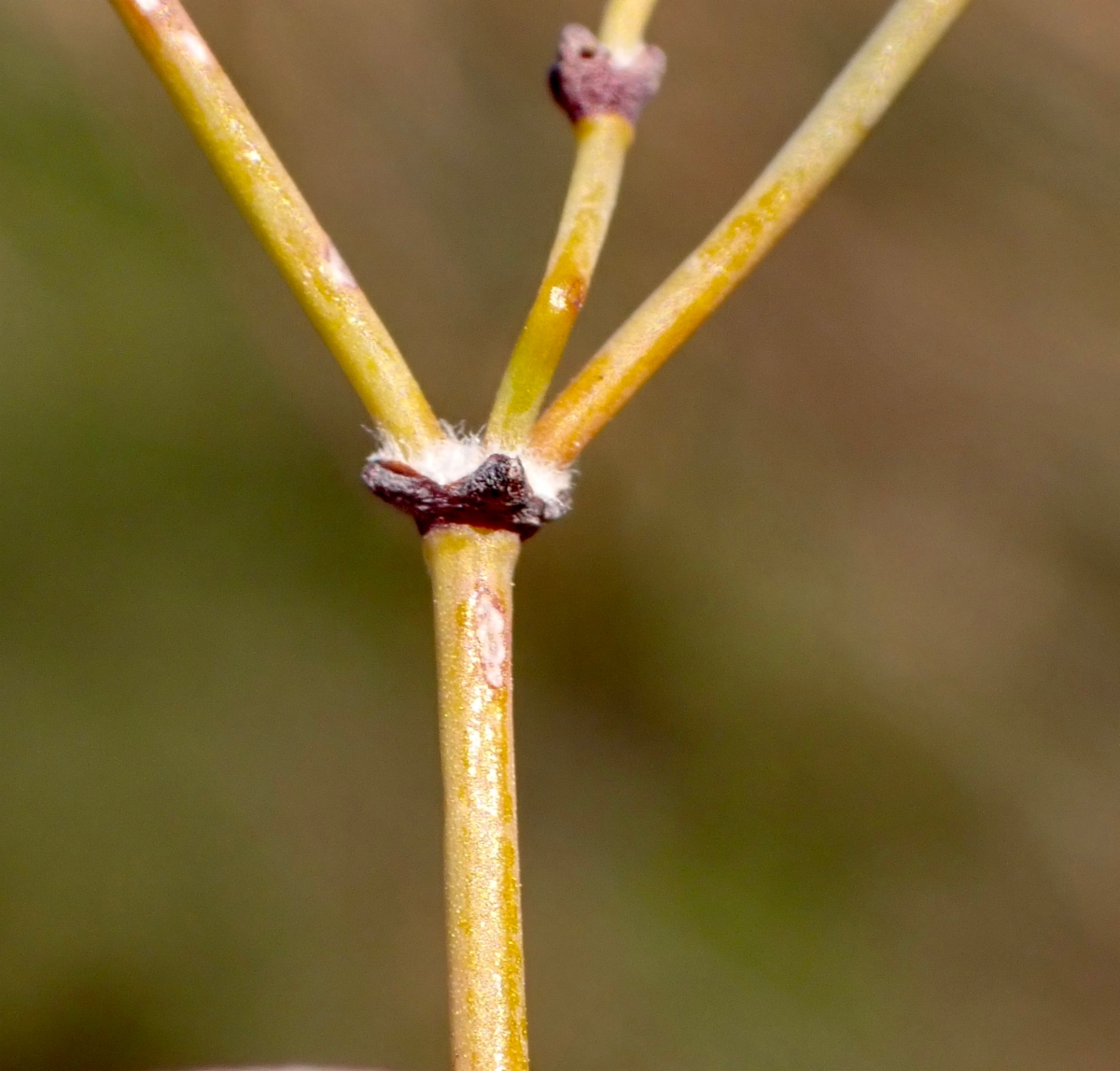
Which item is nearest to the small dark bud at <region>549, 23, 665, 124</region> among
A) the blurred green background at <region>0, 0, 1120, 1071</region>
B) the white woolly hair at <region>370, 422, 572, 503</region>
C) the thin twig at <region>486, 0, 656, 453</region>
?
the thin twig at <region>486, 0, 656, 453</region>

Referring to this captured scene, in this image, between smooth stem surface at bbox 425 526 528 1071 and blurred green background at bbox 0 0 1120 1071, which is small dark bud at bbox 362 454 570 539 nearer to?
smooth stem surface at bbox 425 526 528 1071

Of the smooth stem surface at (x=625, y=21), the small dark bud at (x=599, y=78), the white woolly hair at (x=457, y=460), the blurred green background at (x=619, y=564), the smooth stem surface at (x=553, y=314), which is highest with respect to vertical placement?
the blurred green background at (x=619, y=564)

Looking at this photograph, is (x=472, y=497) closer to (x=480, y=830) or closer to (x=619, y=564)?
(x=480, y=830)

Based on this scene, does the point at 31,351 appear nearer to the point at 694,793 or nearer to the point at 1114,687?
the point at 694,793

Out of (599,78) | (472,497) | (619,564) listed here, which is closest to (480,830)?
(472,497)

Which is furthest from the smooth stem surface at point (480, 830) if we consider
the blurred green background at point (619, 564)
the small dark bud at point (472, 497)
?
the blurred green background at point (619, 564)

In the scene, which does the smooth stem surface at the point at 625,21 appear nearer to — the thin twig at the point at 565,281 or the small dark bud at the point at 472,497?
the thin twig at the point at 565,281

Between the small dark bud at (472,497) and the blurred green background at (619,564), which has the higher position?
the blurred green background at (619,564)
